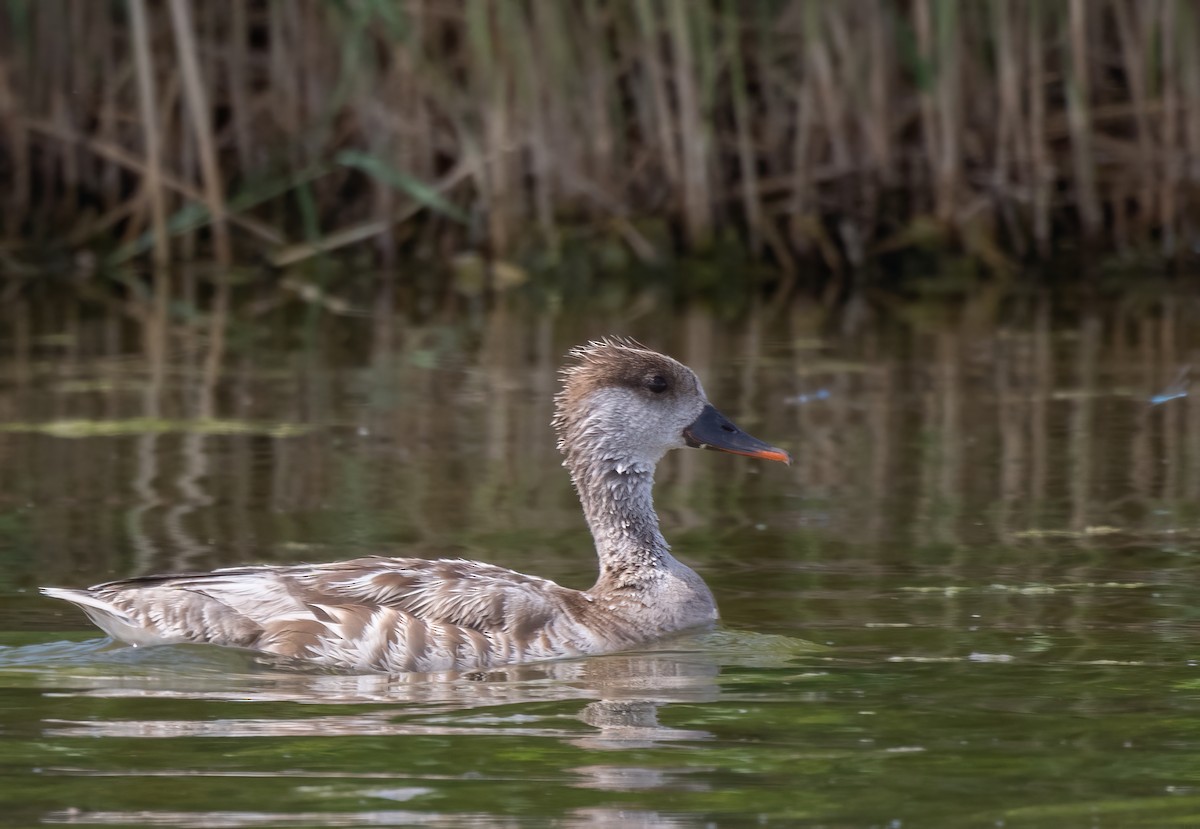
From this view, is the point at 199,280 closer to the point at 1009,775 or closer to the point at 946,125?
the point at 946,125

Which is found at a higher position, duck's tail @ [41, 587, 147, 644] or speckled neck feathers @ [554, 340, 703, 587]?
speckled neck feathers @ [554, 340, 703, 587]

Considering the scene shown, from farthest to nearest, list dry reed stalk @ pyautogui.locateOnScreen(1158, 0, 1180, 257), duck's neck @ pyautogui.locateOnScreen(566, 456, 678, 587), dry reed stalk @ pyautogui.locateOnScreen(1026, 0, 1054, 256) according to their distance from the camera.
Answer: dry reed stalk @ pyautogui.locateOnScreen(1158, 0, 1180, 257) < dry reed stalk @ pyautogui.locateOnScreen(1026, 0, 1054, 256) < duck's neck @ pyautogui.locateOnScreen(566, 456, 678, 587)

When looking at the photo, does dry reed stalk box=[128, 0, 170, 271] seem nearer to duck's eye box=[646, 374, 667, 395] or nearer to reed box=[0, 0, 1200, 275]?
reed box=[0, 0, 1200, 275]

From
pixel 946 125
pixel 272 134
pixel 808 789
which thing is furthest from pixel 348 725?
pixel 272 134

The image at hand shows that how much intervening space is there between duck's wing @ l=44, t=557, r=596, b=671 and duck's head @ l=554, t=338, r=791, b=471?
0.96 metres

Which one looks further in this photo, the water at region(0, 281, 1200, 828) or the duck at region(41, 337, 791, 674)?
the duck at region(41, 337, 791, 674)

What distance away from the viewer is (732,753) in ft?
15.7

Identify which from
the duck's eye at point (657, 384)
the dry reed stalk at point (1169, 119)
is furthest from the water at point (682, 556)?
the dry reed stalk at point (1169, 119)

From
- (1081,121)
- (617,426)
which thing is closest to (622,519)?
(617,426)

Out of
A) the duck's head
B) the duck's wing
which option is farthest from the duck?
the duck's head

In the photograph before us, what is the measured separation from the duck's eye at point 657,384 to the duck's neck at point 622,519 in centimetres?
24

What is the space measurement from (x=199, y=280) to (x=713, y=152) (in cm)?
425

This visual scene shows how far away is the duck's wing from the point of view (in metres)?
6.00

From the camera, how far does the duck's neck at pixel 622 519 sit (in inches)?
265
